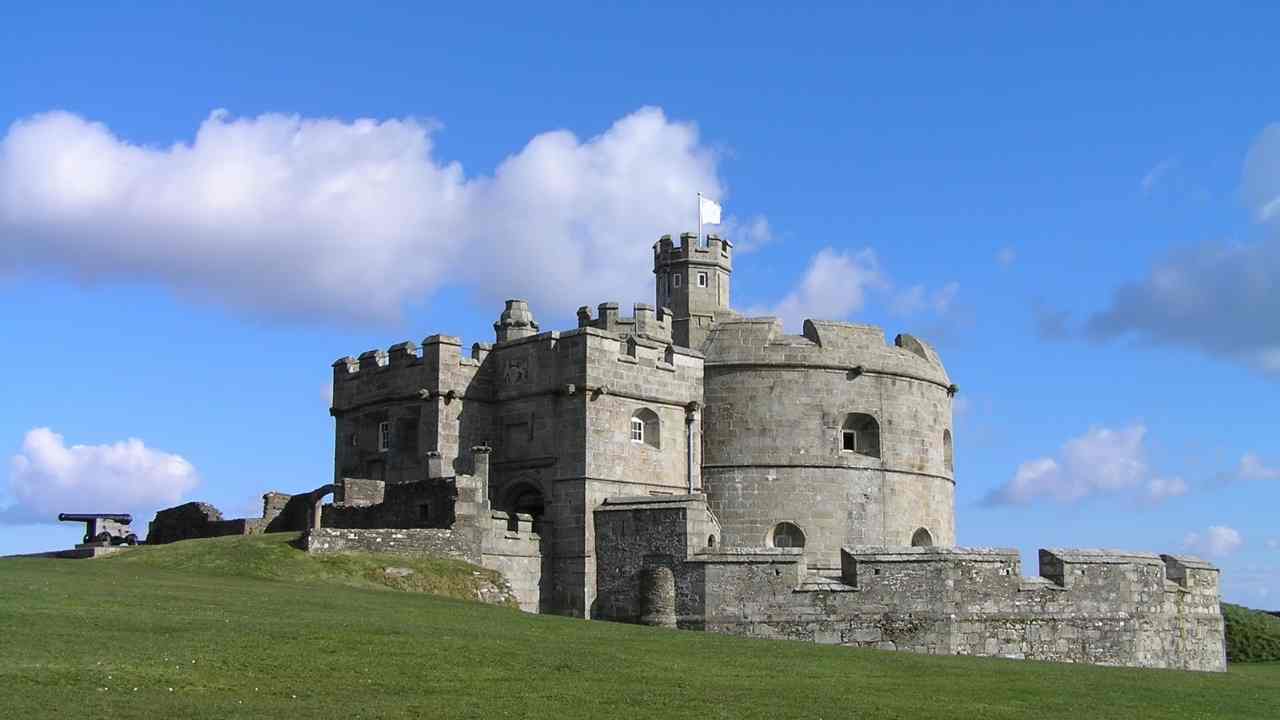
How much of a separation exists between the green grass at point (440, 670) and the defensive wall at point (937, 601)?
5.87 m

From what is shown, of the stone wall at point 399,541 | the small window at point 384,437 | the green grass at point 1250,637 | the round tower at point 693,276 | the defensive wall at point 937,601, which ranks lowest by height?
the green grass at point 1250,637

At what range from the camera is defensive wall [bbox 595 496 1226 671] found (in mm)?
37094

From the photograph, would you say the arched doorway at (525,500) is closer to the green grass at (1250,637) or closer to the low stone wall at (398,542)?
the low stone wall at (398,542)

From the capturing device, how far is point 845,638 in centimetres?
3691

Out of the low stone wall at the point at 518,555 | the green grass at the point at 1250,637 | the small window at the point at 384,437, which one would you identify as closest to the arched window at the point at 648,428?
the low stone wall at the point at 518,555

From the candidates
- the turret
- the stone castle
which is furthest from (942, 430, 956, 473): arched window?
the turret

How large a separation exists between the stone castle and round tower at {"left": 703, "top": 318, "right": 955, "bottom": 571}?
0.07 m

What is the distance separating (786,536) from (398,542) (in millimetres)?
14281

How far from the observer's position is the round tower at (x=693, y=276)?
5447 centimetres

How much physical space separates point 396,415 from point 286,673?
27.0 meters

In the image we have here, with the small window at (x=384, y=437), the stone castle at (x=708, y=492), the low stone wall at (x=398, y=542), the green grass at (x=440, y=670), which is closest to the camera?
the green grass at (x=440, y=670)

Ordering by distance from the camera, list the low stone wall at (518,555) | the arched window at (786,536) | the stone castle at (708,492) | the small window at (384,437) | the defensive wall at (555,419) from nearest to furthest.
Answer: the stone castle at (708,492)
the low stone wall at (518,555)
the defensive wall at (555,419)
the arched window at (786,536)
the small window at (384,437)

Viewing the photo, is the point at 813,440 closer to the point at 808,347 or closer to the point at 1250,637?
the point at 808,347

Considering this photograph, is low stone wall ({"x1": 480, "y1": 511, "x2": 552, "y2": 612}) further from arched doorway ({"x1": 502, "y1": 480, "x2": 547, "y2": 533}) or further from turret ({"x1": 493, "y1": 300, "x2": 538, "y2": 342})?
turret ({"x1": 493, "y1": 300, "x2": 538, "y2": 342})
